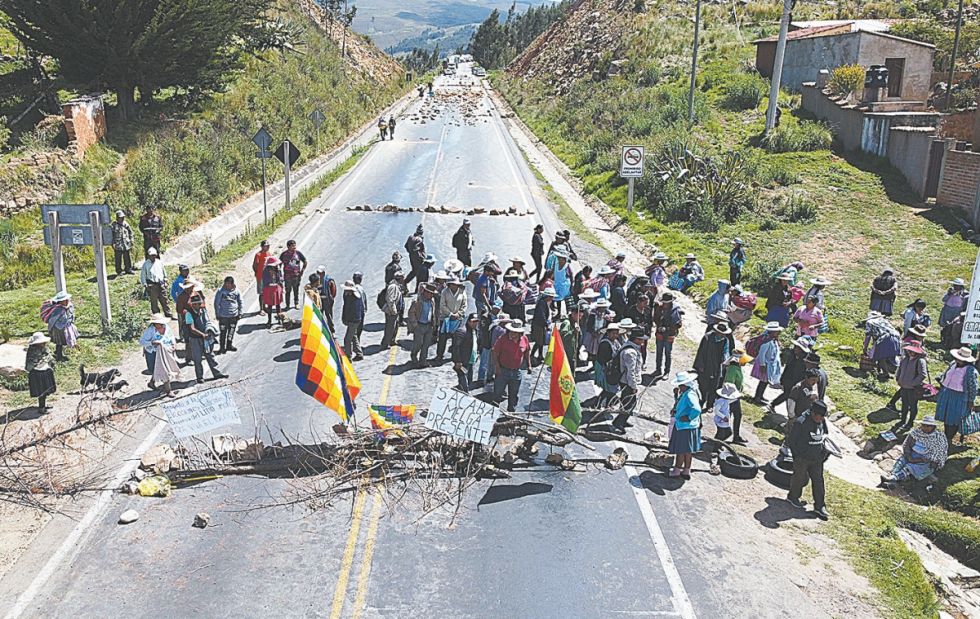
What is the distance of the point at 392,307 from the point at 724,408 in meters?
6.34

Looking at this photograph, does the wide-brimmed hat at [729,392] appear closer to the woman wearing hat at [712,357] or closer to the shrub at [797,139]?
the woman wearing hat at [712,357]

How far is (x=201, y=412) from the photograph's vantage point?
1062 cm

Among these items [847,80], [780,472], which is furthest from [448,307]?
[847,80]

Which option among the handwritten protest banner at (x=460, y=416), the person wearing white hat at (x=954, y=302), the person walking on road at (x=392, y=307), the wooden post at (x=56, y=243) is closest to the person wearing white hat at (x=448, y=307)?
the person walking on road at (x=392, y=307)

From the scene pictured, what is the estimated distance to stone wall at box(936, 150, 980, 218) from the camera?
25.3 meters

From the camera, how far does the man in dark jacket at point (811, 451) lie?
10.7 meters

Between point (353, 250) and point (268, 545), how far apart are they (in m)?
14.7

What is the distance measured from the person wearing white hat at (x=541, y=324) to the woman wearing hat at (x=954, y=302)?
318 inches

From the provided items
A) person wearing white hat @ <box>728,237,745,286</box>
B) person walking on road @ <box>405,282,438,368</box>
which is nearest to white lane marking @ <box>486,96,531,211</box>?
person wearing white hat @ <box>728,237,745,286</box>

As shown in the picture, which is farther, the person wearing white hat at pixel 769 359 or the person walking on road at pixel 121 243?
the person walking on road at pixel 121 243

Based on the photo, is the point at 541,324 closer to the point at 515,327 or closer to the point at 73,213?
the point at 515,327

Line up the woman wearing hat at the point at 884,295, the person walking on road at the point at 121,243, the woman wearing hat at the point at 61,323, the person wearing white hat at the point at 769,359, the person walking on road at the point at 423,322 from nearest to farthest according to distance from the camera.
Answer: the person wearing white hat at the point at 769,359
the woman wearing hat at the point at 61,323
the person walking on road at the point at 423,322
the woman wearing hat at the point at 884,295
the person walking on road at the point at 121,243

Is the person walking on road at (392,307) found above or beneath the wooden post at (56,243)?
beneath

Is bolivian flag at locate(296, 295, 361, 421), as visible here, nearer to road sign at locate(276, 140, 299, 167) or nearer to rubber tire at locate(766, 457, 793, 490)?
rubber tire at locate(766, 457, 793, 490)
